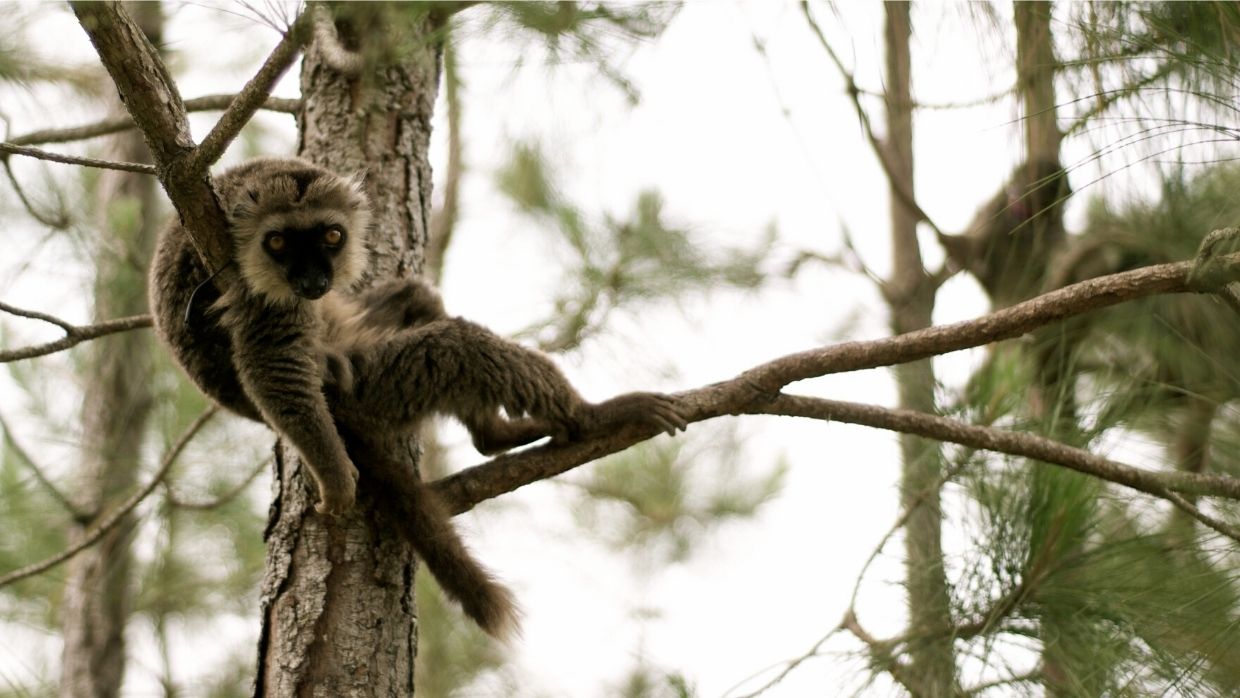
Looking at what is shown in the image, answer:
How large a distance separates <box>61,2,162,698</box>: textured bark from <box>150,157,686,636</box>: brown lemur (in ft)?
6.94

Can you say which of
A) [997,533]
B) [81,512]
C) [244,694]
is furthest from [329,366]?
[244,694]

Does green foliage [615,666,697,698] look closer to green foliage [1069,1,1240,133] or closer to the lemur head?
the lemur head

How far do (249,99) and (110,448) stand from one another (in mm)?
4850

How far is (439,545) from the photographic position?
380 centimetres

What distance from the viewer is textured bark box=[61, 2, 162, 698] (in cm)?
602

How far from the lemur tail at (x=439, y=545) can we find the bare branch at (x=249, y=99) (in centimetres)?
136

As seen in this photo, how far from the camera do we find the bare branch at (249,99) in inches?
115

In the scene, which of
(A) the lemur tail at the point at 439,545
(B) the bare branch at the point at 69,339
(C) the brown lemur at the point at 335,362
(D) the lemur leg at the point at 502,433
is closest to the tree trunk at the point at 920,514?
(C) the brown lemur at the point at 335,362

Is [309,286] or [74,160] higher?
[309,286]

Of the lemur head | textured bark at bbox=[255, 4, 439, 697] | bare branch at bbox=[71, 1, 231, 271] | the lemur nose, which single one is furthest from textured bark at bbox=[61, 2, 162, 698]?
bare branch at bbox=[71, 1, 231, 271]

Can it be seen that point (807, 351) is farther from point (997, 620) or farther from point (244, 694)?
point (244, 694)

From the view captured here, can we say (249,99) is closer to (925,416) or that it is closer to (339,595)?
(339,595)

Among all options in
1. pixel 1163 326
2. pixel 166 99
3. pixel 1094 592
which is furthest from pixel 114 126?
pixel 1163 326

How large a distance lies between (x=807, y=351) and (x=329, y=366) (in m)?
1.76
